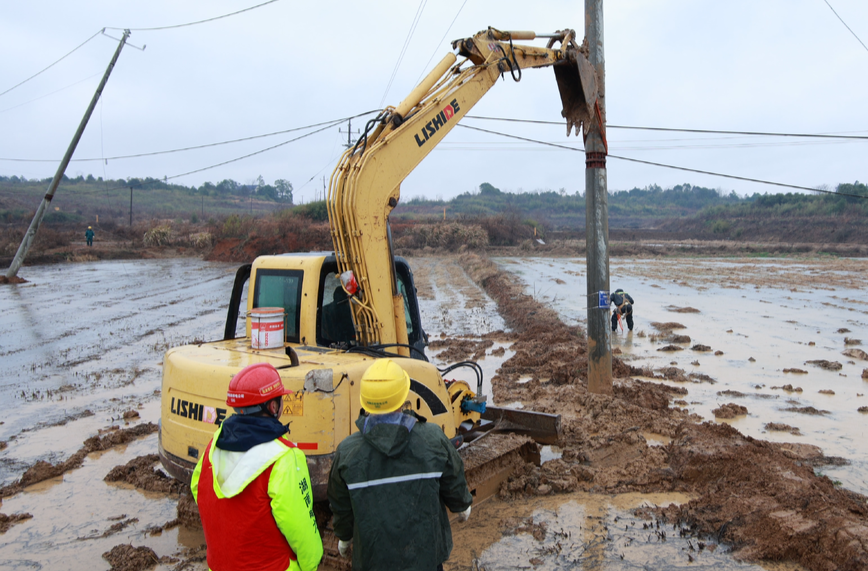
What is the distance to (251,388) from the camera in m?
2.35

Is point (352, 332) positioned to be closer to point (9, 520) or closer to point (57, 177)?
point (9, 520)

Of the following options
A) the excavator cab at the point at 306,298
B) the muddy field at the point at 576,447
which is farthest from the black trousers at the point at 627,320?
the excavator cab at the point at 306,298

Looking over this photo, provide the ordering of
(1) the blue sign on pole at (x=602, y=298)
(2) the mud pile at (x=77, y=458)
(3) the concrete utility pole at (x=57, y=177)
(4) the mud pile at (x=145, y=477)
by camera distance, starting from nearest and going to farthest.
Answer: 1. (4) the mud pile at (x=145, y=477)
2. (2) the mud pile at (x=77, y=458)
3. (1) the blue sign on pole at (x=602, y=298)
4. (3) the concrete utility pole at (x=57, y=177)

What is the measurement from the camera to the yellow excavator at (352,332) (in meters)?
4.00

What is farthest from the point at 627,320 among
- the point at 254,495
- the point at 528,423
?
the point at 254,495

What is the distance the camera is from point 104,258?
125ft

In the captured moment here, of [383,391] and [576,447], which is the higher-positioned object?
[383,391]

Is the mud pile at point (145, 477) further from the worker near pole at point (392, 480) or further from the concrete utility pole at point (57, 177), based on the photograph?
the concrete utility pole at point (57, 177)

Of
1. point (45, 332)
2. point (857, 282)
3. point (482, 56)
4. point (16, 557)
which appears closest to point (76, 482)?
point (16, 557)

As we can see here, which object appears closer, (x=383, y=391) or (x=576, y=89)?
(x=383, y=391)

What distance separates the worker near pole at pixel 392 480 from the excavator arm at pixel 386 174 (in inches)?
89.0

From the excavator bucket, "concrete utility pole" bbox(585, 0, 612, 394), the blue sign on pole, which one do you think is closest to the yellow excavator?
the excavator bucket

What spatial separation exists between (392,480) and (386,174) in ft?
10.9

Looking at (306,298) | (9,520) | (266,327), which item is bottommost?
(9,520)
